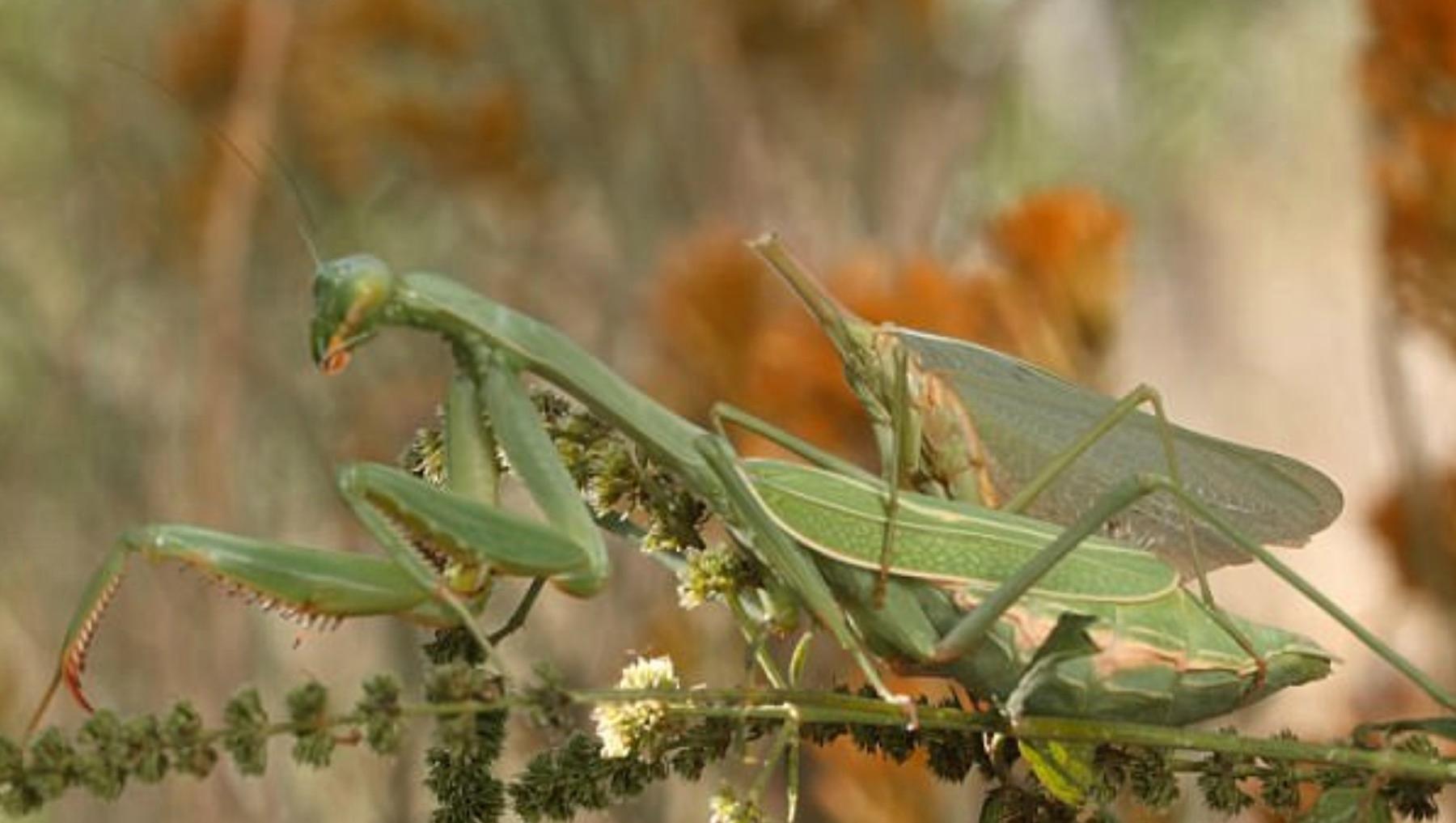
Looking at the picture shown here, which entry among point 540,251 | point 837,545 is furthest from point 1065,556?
point 540,251

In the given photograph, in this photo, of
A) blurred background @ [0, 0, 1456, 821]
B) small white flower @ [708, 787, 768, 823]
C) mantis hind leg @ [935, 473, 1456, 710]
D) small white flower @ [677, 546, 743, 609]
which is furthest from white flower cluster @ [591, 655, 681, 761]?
blurred background @ [0, 0, 1456, 821]

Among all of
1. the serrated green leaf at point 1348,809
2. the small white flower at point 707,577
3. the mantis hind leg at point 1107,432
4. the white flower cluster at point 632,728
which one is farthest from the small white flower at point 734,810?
the mantis hind leg at point 1107,432

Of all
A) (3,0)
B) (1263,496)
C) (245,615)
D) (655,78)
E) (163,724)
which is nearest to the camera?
(163,724)

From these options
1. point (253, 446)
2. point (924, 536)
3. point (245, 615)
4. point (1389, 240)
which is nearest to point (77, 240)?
point (253, 446)

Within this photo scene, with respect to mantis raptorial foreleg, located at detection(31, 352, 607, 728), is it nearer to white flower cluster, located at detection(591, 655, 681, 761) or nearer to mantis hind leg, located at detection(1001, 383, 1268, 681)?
white flower cluster, located at detection(591, 655, 681, 761)

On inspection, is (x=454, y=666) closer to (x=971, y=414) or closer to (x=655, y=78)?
(x=971, y=414)

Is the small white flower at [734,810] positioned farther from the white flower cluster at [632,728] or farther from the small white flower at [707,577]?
the small white flower at [707,577]

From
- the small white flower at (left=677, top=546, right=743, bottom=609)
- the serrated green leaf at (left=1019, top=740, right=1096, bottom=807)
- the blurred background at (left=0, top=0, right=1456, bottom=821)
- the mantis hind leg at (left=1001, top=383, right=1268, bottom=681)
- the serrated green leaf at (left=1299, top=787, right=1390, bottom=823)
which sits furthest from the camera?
the blurred background at (left=0, top=0, right=1456, bottom=821)
